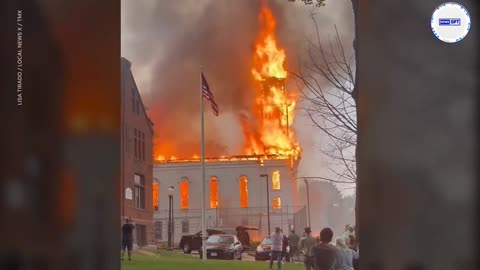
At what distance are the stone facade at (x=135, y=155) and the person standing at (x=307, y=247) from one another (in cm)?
52

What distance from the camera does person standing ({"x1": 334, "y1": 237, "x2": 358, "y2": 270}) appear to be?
7.03 ft

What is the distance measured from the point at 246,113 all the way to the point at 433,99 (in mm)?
632

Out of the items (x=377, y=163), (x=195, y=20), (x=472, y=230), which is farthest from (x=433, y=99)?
(x=195, y=20)

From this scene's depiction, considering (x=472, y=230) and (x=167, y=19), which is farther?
(x=167, y=19)

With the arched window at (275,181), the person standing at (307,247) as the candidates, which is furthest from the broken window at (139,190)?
the person standing at (307,247)

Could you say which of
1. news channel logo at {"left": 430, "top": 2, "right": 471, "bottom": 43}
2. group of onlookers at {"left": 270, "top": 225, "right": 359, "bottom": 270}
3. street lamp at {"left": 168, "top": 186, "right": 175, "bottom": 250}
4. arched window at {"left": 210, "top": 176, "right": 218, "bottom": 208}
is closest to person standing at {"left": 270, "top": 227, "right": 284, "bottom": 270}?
group of onlookers at {"left": 270, "top": 225, "right": 359, "bottom": 270}

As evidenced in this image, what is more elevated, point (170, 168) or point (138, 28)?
point (138, 28)

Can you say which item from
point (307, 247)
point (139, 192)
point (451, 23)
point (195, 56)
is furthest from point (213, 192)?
point (451, 23)

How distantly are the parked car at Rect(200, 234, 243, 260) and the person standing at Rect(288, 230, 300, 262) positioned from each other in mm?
168

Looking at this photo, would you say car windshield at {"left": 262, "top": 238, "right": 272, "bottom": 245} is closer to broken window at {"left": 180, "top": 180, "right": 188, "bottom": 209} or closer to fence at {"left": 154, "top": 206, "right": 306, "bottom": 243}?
fence at {"left": 154, "top": 206, "right": 306, "bottom": 243}

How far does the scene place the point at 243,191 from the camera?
2232 mm

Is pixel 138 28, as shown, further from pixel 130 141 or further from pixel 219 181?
pixel 219 181

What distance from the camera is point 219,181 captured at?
2.23 m

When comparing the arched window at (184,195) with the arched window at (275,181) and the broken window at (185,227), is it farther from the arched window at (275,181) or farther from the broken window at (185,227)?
the arched window at (275,181)
